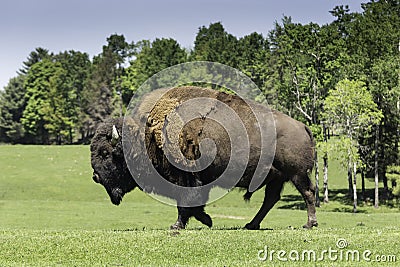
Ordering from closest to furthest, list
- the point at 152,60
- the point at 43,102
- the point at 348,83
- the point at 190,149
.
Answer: the point at 190,149 → the point at 348,83 → the point at 152,60 → the point at 43,102

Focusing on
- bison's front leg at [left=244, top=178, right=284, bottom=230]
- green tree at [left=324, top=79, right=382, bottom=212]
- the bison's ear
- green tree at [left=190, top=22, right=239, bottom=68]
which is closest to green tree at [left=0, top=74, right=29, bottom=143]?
green tree at [left=190, top=22, right=239, bottom=68]

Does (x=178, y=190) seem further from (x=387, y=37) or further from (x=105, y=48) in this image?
(x=105, y=48)

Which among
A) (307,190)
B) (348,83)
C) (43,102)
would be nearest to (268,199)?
(307,190)

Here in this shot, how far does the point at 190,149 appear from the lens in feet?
40.3

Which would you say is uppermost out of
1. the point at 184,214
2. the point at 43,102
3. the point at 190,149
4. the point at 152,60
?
the point at 152,60

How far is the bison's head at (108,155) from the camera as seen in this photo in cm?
1284

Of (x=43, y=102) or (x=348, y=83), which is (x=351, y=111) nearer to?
(x=348, y=83)

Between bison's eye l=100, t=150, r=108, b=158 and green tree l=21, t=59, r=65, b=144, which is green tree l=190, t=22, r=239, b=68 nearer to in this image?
green tree l=21, t=59, r=65, b=144

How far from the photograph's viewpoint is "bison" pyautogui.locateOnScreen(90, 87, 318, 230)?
12398 mm

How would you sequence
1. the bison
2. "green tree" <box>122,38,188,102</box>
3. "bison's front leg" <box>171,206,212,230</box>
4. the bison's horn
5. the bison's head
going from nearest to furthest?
"bison's front leg" <box>171,206,212,230</box> → the bison → the bison's horn → the bison's head → "green tree" <box>122,38,188,102</box>

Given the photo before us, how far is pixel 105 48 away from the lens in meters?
99.6

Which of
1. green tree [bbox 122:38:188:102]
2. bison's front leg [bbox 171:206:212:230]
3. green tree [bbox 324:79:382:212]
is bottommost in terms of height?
bison's front leg [bbox 171:206:212:230]

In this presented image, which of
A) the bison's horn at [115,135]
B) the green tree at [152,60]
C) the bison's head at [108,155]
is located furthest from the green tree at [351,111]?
the green tree at [152,60]

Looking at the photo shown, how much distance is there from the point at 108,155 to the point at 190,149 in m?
2.05
